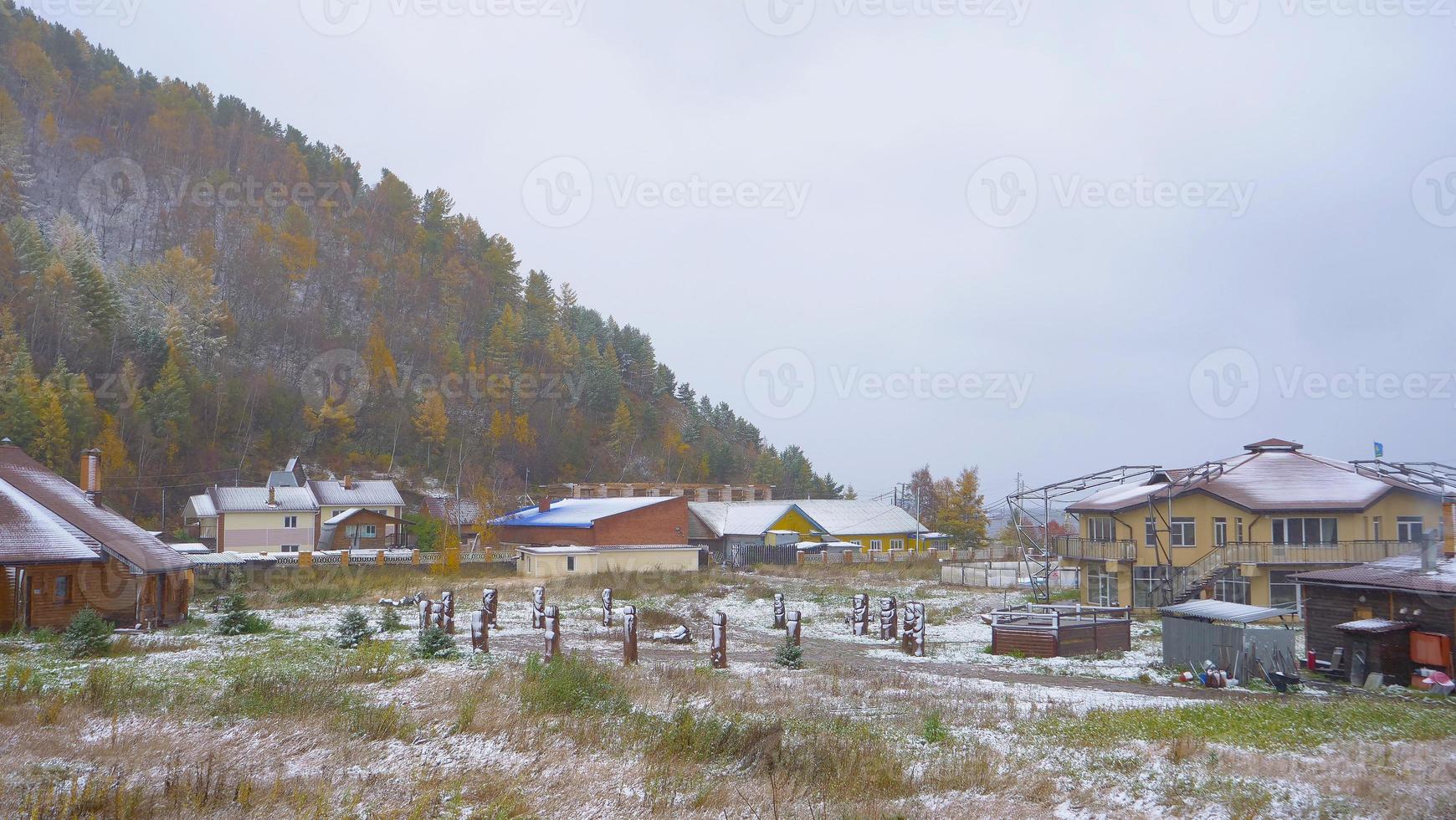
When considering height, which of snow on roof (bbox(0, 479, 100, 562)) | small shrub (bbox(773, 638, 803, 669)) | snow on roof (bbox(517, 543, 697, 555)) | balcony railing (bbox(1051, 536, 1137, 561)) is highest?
snow on roof (bbox(0, 479, 100, 562))

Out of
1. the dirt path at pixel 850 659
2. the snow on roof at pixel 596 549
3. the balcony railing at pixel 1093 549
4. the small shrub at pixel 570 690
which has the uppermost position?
the balcony railing at pixel 1093 549

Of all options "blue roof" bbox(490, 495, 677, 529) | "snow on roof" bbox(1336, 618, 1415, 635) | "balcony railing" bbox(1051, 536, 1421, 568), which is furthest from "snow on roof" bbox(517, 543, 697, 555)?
"snow on roof" bbox(1336, 618, 1415, 635)

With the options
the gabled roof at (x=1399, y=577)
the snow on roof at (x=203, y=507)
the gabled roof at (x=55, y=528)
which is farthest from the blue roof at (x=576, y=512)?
the gabled roof at (x=1399, y=577)

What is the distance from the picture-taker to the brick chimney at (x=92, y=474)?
33000 mm

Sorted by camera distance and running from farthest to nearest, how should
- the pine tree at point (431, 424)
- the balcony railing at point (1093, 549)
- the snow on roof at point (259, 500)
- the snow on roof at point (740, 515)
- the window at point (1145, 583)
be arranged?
the pine tree at point (431, 424) → the snow on roof at point (740, 515) → the snow on roof at point (259, 500) → the balcony railing at point (1093, 549) → the window at point (1145, 583)

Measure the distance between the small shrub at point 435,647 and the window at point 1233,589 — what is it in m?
29.9

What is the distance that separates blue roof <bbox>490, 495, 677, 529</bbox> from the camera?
59062mm

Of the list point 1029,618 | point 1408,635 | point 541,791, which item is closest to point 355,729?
point 541,791

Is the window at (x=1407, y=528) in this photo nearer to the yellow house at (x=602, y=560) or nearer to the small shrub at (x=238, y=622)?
the yellow house at (x=602, y=560)

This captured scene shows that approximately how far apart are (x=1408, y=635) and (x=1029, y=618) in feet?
27.7

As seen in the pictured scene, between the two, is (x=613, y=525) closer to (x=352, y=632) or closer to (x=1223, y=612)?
(x=352, y=632)

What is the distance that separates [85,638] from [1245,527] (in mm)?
38409

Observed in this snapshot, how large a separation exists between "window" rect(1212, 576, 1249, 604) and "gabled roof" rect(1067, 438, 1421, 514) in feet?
9.51

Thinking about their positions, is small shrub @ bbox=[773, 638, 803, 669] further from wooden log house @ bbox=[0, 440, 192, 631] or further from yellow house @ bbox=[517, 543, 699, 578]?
yellow house @ bbox=[517, 543, 699, 578]
